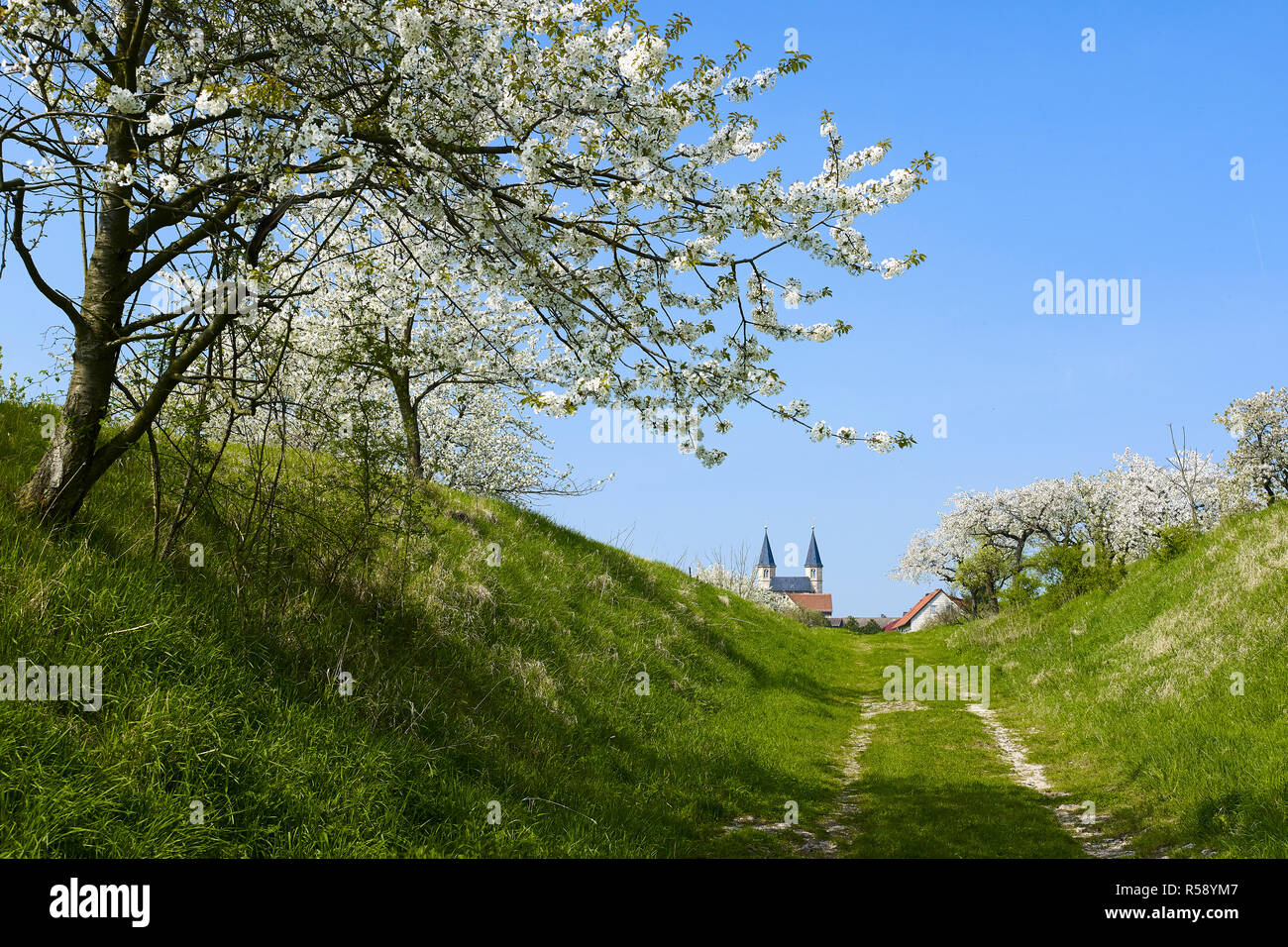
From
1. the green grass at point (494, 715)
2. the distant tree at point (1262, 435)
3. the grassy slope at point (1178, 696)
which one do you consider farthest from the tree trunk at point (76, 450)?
the distant tree at point (1262, 435)

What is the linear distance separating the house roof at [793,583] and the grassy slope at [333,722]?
497ft

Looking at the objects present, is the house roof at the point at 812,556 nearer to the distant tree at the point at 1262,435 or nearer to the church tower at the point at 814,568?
the church tower at the point at 814,568

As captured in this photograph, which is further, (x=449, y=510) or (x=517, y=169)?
(x=449, y=510)

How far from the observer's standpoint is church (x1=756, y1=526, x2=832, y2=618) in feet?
499

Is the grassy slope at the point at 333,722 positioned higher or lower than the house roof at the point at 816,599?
higher

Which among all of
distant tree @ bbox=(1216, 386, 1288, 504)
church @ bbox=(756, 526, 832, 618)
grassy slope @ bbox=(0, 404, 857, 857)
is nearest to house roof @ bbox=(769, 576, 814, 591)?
church @ bbox=(756, 526, 832, 618)

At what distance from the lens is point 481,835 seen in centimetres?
669

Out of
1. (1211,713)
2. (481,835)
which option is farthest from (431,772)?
(1211,713)

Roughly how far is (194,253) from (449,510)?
7852 mm

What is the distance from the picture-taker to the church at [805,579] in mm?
152000

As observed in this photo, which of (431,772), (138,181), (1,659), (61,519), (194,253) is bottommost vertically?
(431,772)

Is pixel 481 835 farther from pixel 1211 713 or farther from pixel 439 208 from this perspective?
pixel 1211 713

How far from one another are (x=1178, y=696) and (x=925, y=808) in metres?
4.83

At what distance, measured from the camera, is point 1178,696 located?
1175 cm
